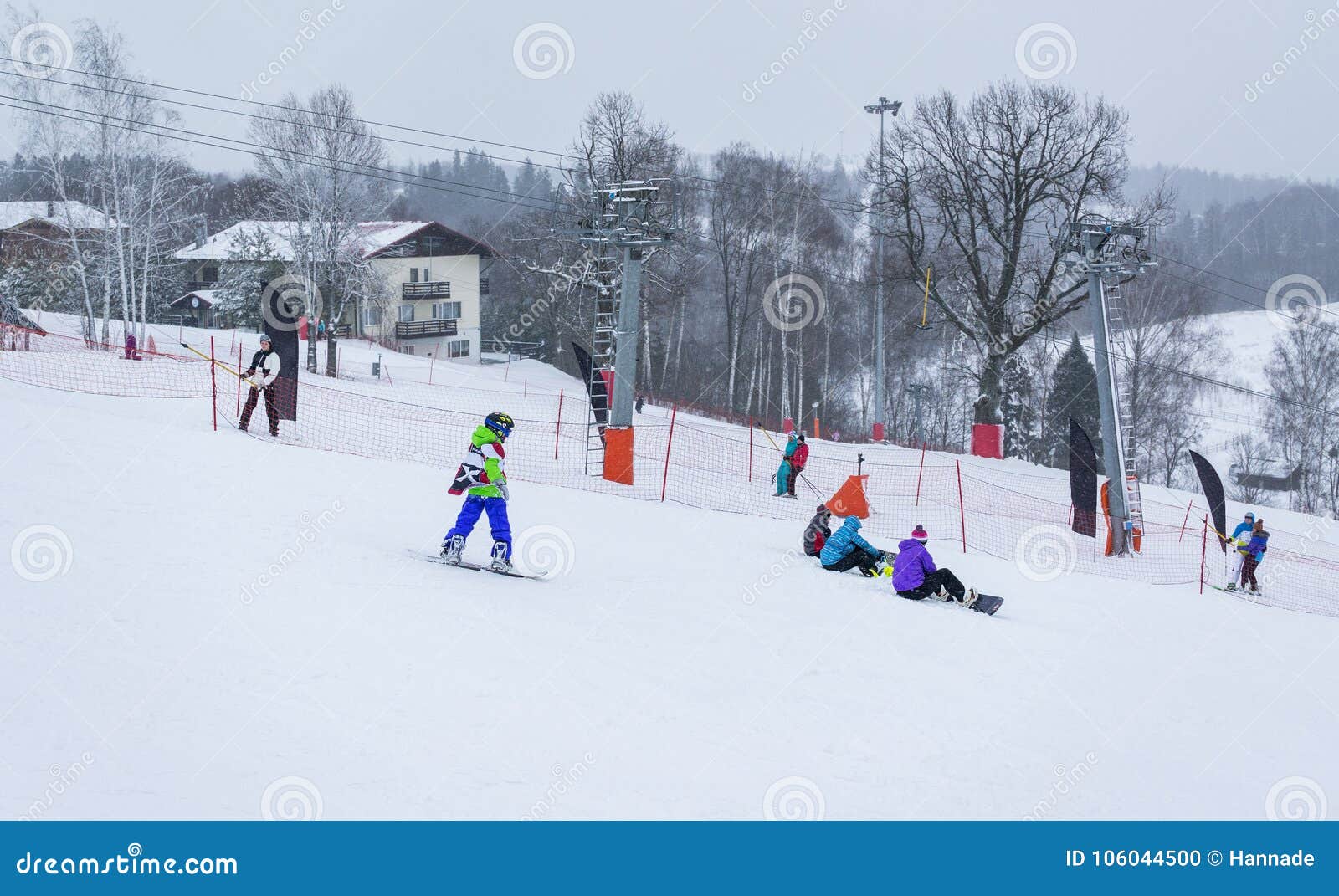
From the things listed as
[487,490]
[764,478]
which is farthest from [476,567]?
[764,478]

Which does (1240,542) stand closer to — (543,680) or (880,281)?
(543,680)

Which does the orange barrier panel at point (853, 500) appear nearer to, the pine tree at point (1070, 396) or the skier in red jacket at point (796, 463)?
the skier in red jacket at point (796, 463)

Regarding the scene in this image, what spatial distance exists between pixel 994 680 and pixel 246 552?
6.77 metres

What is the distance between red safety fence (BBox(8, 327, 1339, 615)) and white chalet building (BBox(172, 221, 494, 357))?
25588mm

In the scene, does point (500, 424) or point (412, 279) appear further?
point (412, 279)

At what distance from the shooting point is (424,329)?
5656 centimetres

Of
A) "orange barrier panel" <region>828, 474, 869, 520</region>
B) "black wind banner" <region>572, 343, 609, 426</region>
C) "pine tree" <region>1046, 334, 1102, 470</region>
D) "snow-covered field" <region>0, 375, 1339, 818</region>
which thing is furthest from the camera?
"pine tree" <region>1046, 334, 1102, 470</region>

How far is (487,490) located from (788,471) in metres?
Result: 10.9

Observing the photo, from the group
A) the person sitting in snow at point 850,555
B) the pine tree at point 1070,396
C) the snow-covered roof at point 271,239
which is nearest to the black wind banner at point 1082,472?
the person sitting in snow at point 850,555

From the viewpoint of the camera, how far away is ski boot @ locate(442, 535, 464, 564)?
984 centimetres

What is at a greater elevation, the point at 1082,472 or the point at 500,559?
the point at 1082,472

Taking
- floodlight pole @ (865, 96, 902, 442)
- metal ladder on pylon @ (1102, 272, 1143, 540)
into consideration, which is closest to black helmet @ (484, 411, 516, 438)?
metal ladder on pylon @ (1102, 272, 1143, 540)

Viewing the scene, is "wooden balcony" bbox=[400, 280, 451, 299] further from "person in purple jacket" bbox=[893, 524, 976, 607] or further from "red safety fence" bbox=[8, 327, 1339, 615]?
"person in purple jacket" bbox=[893, 524, 976, 607]

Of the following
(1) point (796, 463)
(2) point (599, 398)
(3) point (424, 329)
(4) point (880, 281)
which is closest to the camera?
(2) point (599, 398)
